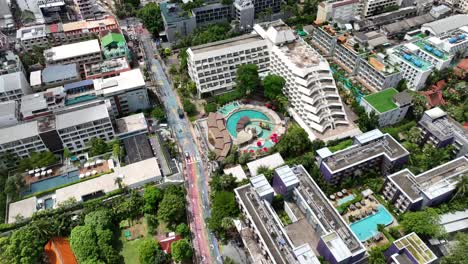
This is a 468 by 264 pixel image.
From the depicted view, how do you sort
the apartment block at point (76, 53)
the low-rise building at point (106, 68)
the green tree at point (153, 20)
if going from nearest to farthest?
the low-rise building at point (106, 68) < the apartment block at point (76, 53) < the green tree at point (153, 20)

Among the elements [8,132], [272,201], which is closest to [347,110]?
[272,201]

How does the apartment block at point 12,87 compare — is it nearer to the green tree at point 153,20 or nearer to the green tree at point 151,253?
the green tree at point 153,20

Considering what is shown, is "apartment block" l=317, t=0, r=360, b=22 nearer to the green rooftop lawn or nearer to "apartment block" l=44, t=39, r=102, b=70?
the green rooftop lawn

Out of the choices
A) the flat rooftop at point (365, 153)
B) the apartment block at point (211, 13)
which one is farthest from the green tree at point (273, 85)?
the apartment block at point (211, 13)

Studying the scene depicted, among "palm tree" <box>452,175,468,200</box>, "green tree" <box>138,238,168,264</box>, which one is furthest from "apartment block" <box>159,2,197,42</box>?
"palm tree" <box>452,175,468,200</box>

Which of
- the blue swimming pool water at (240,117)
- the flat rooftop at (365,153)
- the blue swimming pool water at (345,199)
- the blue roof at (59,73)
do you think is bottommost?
the blue swimming pool water at (345,199)

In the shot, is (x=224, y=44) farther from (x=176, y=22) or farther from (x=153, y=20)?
(x=153, y=20)

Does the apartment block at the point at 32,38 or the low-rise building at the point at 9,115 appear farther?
the apartment block at the point at 32,38

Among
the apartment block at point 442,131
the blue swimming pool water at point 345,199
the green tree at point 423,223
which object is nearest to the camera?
the green tree at point 423,223
